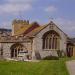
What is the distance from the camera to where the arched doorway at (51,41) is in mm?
62531

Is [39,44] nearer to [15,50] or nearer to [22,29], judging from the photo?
[15,50]

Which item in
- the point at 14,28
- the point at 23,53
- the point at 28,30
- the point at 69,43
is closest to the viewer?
the point at 23,53

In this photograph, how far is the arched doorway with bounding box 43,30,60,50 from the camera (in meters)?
62.5

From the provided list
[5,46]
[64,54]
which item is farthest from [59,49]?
[5,46]

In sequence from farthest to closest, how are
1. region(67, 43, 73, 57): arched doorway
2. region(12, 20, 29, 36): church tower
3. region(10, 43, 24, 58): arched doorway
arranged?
region(12, 20, 29, 36): church tower, region(67, 43, 73, 57): arched doorway, region(10, 43, 24, 58): arched doorway

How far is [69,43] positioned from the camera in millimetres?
64875

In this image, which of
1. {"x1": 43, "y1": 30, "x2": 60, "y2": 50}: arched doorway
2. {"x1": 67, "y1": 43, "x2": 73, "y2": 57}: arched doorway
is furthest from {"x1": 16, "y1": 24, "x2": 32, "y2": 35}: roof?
{"x1": 67, "y1": 43, "x2": 73, "y2": 57}: arched doorway

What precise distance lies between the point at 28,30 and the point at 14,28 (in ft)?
28.4

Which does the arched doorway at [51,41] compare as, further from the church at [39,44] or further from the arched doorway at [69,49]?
the arched doorway at [69,49]

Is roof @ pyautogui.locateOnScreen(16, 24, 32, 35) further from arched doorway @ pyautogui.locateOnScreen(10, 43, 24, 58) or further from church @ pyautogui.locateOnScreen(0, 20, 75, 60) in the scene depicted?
arched doorway @ pyautogui.locateOnScreen(10, 43, 24, 58)

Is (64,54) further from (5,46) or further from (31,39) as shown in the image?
(5,46)

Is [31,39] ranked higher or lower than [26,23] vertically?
lower

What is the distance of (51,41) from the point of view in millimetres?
62875

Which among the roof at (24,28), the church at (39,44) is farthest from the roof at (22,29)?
the church at (39,44)
